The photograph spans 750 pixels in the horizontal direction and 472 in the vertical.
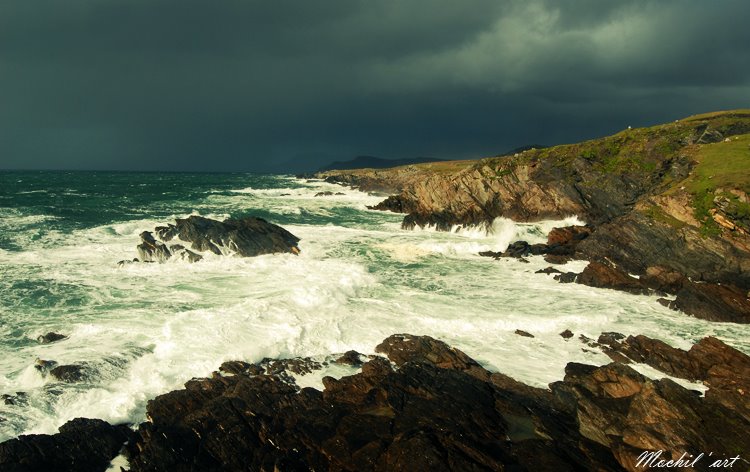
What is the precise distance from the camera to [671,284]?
97.4ft

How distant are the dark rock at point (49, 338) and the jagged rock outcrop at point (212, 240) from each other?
15.5 metres

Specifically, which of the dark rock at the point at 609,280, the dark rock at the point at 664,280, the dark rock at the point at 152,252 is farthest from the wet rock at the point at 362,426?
the dark rock at the point at 152,252

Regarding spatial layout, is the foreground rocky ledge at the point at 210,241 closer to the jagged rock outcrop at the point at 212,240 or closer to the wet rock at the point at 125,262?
the jagged rock outcrop at the point at 212,240

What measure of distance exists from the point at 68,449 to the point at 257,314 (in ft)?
36.3

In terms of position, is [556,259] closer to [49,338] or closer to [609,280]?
[609,280]

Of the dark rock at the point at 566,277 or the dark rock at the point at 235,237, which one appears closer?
the dark rock at the point at 566,277

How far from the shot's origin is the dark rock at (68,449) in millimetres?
12023

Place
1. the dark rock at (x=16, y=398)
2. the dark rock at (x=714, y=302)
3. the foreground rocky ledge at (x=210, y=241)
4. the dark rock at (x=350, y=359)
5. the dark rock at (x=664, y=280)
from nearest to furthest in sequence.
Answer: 1. the dark rock at (x=16, y=398)
2. the dark rock at (x=350, y=359)
3. the dark rock at (x=714, y=302)
4. the dark rock at (x=664, y=280)
5. the foreground rocky ledge at (x=210, y=241)

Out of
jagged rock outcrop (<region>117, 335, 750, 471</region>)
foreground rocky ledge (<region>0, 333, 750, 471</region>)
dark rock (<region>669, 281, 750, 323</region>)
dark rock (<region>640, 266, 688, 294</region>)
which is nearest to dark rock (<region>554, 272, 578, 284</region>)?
dark rock (<region>640, 266, 688, 294</region>)

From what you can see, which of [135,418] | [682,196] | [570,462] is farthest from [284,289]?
[682,196]

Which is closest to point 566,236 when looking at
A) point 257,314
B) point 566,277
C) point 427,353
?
point 566,277

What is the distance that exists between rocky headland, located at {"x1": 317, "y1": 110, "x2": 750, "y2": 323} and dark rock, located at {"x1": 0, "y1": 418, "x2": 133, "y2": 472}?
1142 inches

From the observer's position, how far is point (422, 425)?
13.1 meters

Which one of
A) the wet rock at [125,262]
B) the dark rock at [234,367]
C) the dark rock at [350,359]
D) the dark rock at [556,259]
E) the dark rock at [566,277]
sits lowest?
the dark rock at [234,367]
